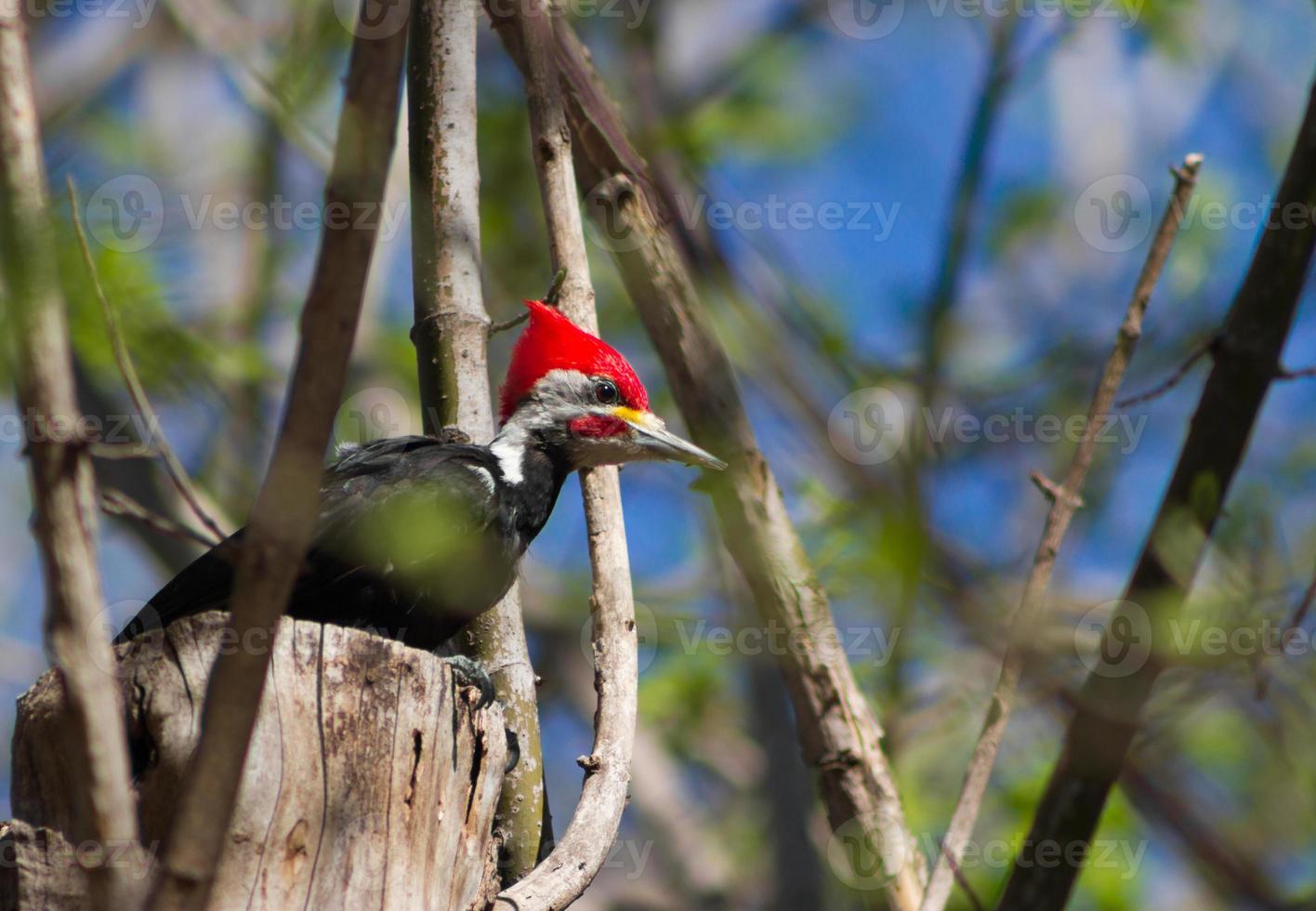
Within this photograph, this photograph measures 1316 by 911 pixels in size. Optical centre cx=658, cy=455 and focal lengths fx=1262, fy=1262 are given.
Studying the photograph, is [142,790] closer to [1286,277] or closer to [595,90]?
[595,90]

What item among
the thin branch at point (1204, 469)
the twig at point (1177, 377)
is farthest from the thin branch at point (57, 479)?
the twig at point (1177, 377)

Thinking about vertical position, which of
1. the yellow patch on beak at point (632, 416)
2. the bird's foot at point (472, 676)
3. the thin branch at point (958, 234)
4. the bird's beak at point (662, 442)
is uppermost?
the yellow patch on beak at point (632, 416)

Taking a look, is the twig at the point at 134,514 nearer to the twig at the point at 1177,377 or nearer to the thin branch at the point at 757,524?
the thin branch at the point at 757,524

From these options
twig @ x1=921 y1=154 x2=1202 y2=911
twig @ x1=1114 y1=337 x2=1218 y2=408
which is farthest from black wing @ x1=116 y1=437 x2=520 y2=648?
twig @ x1=1114 y1=337 x2=1218 y2=408

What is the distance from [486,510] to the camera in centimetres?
381

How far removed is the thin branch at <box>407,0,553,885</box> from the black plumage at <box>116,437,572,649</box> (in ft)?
0.80

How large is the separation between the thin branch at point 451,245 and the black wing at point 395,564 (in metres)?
0.25

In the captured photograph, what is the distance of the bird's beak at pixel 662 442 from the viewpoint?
410 cm

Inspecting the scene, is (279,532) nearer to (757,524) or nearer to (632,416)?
(757,524)

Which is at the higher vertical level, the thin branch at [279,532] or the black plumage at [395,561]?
the black plumage at [395,561]

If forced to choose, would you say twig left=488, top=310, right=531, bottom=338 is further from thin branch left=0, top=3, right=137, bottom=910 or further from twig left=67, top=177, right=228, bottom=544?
thin branch left=0, top=3, right=137, bottom=910

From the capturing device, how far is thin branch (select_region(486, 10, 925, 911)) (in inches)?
156

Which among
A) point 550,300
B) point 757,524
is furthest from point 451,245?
point 757,524

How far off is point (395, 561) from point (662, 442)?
3.49 ft
